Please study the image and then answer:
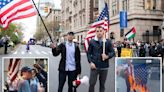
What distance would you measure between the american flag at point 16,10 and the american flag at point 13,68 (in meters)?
1.46

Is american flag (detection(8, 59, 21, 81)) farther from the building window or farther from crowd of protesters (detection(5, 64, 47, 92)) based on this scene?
the building window

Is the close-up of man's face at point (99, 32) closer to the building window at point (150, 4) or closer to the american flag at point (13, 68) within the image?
the american flag at point (13, 68)

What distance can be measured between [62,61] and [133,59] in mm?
1870

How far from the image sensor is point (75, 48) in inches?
372

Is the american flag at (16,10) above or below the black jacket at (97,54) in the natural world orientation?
above

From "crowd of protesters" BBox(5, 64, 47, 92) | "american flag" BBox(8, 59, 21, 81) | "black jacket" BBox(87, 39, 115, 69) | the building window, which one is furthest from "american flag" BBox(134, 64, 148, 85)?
the building window

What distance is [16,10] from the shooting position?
8.98 m

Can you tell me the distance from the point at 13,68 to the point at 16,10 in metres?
1.73

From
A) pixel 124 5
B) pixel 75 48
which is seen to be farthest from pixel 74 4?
pixel 75 48

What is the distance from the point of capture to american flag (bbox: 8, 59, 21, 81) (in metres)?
7.76

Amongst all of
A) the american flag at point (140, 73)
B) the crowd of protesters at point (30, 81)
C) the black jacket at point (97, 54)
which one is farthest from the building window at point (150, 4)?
the crowd of protesters at point (30, 81)

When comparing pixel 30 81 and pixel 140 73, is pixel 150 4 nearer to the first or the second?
pixel 140 73

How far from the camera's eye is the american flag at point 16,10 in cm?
893

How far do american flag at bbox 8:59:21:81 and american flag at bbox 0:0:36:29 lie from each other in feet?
4.80
